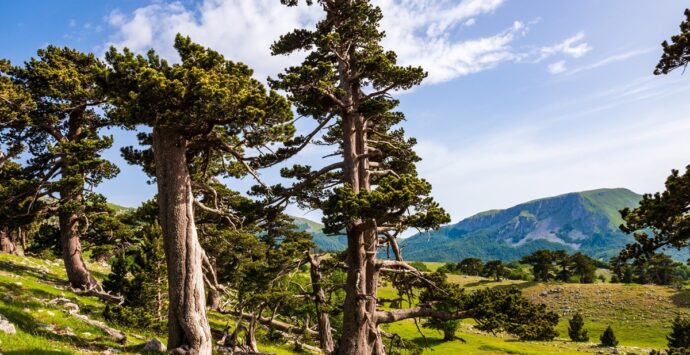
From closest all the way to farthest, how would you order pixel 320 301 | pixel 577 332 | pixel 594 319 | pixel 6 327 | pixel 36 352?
1. pixel 36 352
2. pixel 6 327
3. pixel 320 301
4. pixel 577 332
5. pixel 594 319

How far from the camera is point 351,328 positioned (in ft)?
57.2

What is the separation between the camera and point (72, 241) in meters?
24.5

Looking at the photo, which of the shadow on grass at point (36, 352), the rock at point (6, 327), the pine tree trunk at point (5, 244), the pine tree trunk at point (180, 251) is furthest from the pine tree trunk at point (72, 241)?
the shadow on grass at point (36, 352)

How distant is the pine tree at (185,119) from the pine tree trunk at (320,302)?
7.34m

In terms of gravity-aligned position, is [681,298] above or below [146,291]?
below

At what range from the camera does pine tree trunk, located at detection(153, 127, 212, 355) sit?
12.6 meters

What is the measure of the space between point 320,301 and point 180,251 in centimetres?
1070

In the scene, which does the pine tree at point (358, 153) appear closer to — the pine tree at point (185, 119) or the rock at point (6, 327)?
the pine tree at point (185, 119)

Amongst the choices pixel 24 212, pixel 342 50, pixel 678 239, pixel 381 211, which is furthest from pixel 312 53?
pixel 24 212

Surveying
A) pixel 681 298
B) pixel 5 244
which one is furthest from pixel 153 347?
pixel 681 298

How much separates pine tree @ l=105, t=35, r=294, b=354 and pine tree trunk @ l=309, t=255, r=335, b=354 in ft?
24.1

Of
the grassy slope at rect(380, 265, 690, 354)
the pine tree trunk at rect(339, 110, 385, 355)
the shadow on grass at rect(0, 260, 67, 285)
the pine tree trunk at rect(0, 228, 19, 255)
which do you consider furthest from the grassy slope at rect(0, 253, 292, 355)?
the grassy slope at rect(380, 265, 690, 354)

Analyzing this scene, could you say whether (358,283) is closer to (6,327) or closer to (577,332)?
(6,327)

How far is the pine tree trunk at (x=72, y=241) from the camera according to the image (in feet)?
77.4
